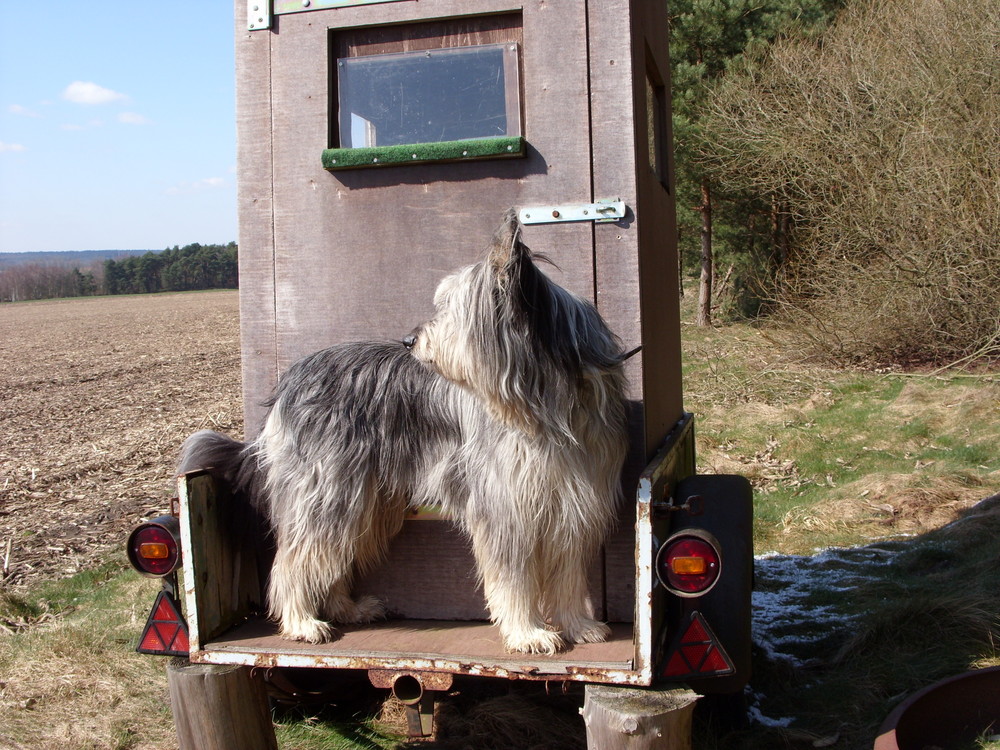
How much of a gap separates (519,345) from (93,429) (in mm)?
10891

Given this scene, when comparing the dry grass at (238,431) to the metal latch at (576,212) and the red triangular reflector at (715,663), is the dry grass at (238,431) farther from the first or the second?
the metal latch at (576,212)

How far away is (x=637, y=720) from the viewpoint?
7.21 feet

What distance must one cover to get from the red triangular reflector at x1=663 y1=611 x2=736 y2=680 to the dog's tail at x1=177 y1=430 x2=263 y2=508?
1.49 metres

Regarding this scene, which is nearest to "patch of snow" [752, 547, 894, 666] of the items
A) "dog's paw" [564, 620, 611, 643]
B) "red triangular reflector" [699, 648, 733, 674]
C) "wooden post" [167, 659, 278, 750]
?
"dog's paw" [564, 620, 611, 643]

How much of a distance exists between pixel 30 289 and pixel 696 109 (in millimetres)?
60684

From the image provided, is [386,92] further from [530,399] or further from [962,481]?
[962,481]

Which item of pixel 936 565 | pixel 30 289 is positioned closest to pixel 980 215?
pixel 936 565

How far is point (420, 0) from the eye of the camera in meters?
3.04

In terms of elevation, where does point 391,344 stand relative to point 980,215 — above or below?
below

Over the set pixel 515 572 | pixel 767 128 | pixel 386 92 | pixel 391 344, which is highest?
pixel 767 128

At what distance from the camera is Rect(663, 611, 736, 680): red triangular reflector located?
245 cm

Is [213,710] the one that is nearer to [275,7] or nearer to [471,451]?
[471,451]

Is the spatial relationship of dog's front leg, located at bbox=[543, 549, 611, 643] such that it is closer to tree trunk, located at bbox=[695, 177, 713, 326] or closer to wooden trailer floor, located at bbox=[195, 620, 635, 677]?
wooden trailer floor, located at bbox=[195, 620, 635, 677]

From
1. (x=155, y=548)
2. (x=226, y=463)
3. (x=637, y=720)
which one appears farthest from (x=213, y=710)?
(x=637, y=720)
